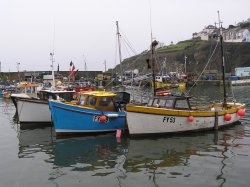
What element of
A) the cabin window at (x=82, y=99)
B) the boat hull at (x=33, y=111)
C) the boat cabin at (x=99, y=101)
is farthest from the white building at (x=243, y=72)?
the cabin window at (x=82, y=99)

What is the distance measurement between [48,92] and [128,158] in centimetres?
1259

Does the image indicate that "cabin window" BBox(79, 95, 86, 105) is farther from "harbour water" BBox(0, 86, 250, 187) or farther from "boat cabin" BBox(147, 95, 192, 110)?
"boat cabin" BBox(147, 95, 192, 110)


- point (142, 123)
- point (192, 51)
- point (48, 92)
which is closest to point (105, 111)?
point (142, 123)

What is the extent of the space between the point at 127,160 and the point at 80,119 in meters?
5.86

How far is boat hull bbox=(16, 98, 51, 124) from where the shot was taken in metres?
25.9

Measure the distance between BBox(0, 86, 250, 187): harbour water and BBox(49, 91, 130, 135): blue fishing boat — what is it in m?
0.63

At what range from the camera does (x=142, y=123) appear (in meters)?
19.3

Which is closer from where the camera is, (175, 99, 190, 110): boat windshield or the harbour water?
the harbour water

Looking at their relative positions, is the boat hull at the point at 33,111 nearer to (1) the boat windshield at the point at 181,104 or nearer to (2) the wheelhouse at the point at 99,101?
(2) the wheelhouse at the point at 99,101

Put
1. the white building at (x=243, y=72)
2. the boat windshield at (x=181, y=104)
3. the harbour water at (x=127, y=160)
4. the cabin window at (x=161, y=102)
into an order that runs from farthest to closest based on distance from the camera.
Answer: the white building at (x=243, y=72), the cabin window at (x=161, y=102), the boat windshield at (x=181, y=104), the harbour water at (x=127, y=160)

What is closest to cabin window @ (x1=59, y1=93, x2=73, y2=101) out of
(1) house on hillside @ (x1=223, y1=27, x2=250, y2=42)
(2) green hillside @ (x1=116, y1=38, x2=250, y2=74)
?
(2) green hillside @ (x1=116, y1=38, x2=250, y2=74)

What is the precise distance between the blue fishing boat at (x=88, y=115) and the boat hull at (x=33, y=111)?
536 centimetres

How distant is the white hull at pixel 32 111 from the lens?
26.0 meters

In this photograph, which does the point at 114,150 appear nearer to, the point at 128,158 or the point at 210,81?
the point at 128,158
